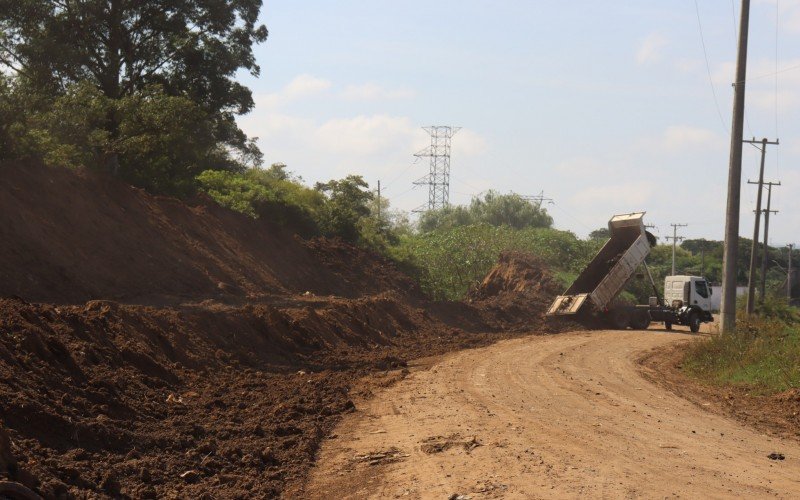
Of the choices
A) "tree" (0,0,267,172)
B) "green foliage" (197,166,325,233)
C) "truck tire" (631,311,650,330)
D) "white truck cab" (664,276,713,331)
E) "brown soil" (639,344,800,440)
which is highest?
"tree" (0,0,267,172)

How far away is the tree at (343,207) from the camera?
134 feet

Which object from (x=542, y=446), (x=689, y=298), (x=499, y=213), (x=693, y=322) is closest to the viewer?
(x=542, y=446)

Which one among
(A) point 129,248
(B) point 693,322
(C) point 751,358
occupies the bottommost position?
(B) point 693,322

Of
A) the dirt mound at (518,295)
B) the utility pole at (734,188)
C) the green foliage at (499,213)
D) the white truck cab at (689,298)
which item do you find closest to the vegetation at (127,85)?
the dirt mound at (518,295)

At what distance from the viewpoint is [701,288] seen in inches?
1548

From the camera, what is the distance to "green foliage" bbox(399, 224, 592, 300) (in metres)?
44.8

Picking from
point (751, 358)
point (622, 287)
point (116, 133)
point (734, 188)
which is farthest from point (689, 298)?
point (116, 133)

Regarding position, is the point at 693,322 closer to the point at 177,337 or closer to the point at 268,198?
Answer: the point at 268,198

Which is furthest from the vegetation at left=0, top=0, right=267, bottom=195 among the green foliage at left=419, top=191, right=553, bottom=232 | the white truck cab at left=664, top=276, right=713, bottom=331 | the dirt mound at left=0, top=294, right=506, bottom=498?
the green foliage at left=419, top=191, right=553, bottom=232

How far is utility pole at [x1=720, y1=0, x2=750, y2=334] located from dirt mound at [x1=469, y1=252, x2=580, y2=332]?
930cm

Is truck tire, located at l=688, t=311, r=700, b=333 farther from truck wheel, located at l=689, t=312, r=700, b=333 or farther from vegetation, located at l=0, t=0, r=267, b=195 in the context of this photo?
vegetation, located at l=0, t=0, r=267, b=195

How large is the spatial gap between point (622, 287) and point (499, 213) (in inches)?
2513

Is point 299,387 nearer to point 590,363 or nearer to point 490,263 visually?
point 590,363

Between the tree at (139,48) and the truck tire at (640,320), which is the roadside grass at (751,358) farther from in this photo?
the tree at (139,48)
